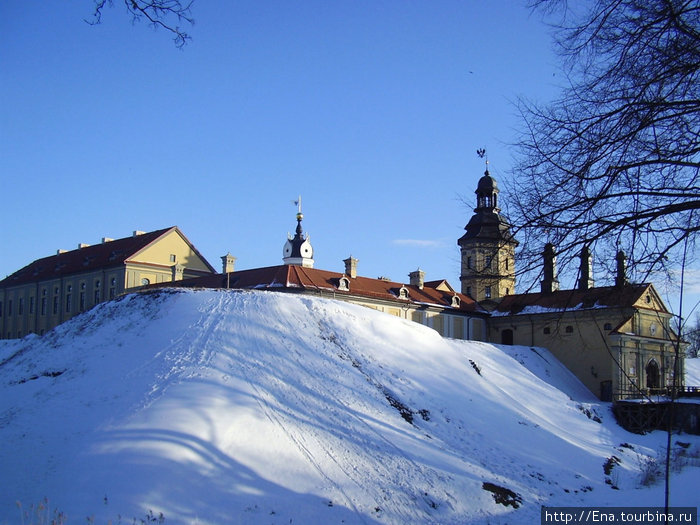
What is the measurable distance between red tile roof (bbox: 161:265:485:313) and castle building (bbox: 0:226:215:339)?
4092 mm

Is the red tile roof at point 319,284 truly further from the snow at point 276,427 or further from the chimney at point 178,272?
the snow at point 276,427

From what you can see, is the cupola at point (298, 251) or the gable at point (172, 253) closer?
the gable at point (172, 253)

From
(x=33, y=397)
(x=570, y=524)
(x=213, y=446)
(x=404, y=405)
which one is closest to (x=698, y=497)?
(x=570, y=524)

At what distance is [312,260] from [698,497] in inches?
2443

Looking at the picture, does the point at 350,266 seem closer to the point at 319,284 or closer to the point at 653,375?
the point at 319,284

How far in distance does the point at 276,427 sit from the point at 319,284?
28.7 meters

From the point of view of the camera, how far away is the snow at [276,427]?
52.1ft

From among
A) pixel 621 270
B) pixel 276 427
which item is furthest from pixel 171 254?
pixel 621 270

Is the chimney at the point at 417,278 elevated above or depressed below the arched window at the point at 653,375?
above

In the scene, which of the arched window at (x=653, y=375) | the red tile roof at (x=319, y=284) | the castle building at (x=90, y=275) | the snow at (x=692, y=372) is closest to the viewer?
the red tile roof at (x=319, y=284)

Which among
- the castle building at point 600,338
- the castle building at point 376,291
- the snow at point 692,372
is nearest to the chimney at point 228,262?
the castle building at point 376,291

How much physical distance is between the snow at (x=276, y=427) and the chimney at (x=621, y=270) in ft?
32.3

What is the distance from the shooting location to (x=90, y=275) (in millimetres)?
60562

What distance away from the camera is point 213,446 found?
17.5 m
